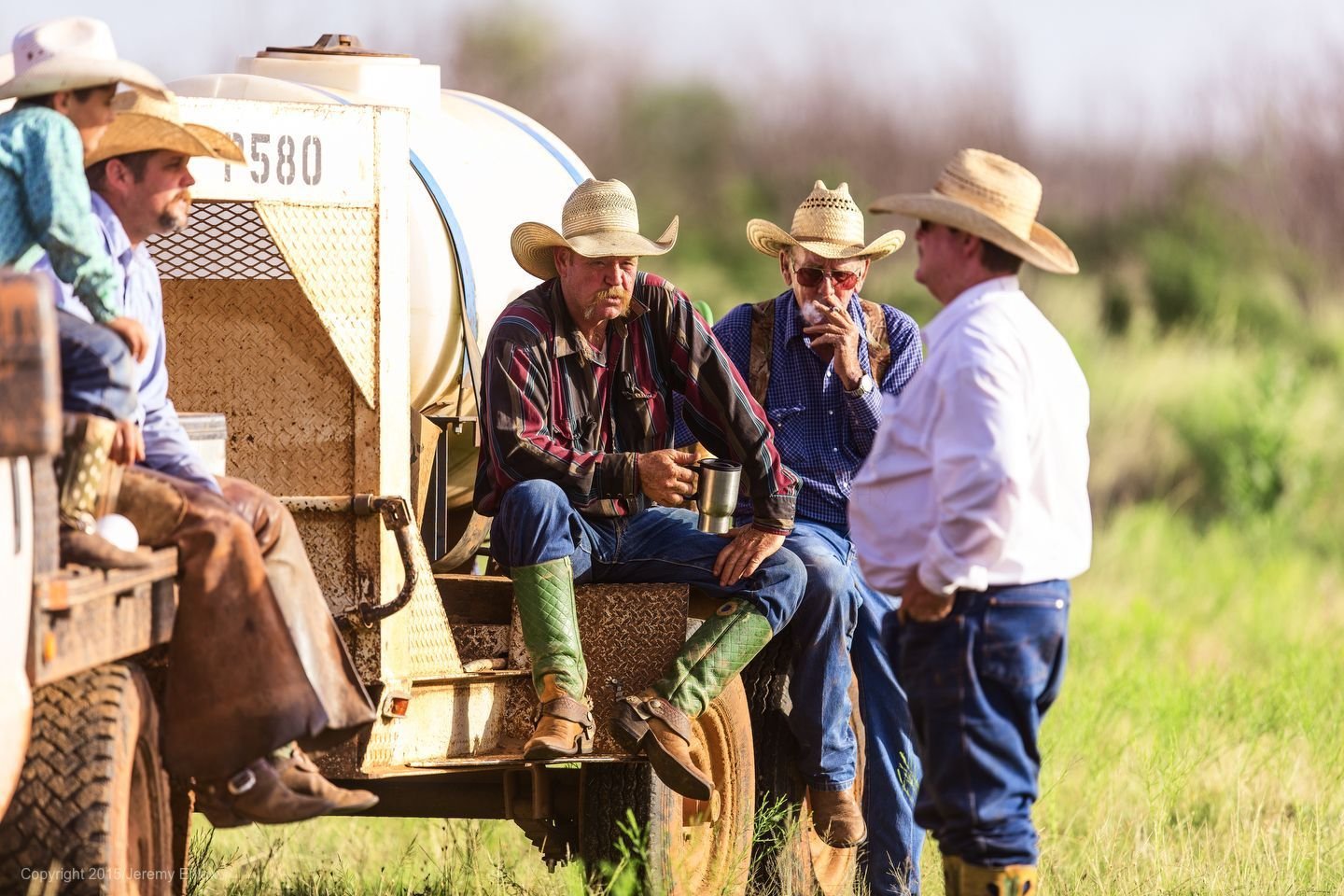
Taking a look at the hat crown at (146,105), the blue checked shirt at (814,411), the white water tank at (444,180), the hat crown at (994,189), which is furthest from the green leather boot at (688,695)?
the hat crown at (146,105)

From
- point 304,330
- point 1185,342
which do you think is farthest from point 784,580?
point 1185,342

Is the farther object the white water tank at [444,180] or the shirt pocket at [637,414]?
the white water tank at [444,180]

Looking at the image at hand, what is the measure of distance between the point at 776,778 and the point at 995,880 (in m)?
1.87

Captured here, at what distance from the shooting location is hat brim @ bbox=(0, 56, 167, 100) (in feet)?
15.8

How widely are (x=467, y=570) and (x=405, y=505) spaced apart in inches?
61.9

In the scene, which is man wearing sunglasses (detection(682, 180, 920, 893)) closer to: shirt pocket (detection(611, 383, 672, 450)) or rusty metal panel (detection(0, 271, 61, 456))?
shirt pocket (detection(611, 383, 672, 450))

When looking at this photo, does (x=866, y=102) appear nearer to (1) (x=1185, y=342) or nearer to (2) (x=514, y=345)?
(1) (x=1185, y=342)

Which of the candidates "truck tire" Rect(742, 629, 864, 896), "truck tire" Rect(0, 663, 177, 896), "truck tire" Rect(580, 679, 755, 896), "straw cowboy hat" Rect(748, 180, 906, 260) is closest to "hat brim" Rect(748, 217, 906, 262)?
"straw cowboy hat" Rect(748, 180, 906, 260)

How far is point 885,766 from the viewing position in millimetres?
6656

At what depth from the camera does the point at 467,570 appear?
291 inches

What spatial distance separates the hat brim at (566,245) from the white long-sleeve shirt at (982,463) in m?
1.44

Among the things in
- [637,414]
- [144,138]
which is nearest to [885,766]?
[637,414]

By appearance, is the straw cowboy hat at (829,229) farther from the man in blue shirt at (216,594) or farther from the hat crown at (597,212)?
the man in blue shirt at (216,594)

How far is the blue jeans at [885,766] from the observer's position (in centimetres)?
661
